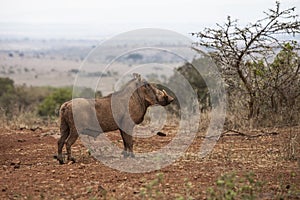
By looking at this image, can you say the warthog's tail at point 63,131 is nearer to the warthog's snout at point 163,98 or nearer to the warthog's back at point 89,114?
the warthog's back at point 89,114

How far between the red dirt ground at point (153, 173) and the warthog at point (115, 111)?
1.77ft

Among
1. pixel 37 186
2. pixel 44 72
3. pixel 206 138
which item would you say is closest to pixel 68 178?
pixel 37 186

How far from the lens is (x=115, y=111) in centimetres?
933

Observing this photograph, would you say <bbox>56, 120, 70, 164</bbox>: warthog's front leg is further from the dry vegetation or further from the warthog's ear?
the warthog's ear

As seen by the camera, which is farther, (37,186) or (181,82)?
(181,82)

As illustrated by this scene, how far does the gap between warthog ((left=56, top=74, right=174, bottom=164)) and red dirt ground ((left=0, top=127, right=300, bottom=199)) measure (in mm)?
539

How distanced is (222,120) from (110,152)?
346cm

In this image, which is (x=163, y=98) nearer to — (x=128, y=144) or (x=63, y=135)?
(x=128, y=144)

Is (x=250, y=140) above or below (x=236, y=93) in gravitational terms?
below

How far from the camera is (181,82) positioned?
23.4 meters

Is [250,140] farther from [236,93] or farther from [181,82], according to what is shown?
[181,82]

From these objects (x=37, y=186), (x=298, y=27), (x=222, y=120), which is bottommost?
(x=37, y=186)

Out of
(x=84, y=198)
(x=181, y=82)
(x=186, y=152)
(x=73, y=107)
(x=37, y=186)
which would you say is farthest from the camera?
(x=181, y=82)

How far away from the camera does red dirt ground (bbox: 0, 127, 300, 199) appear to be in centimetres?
688
